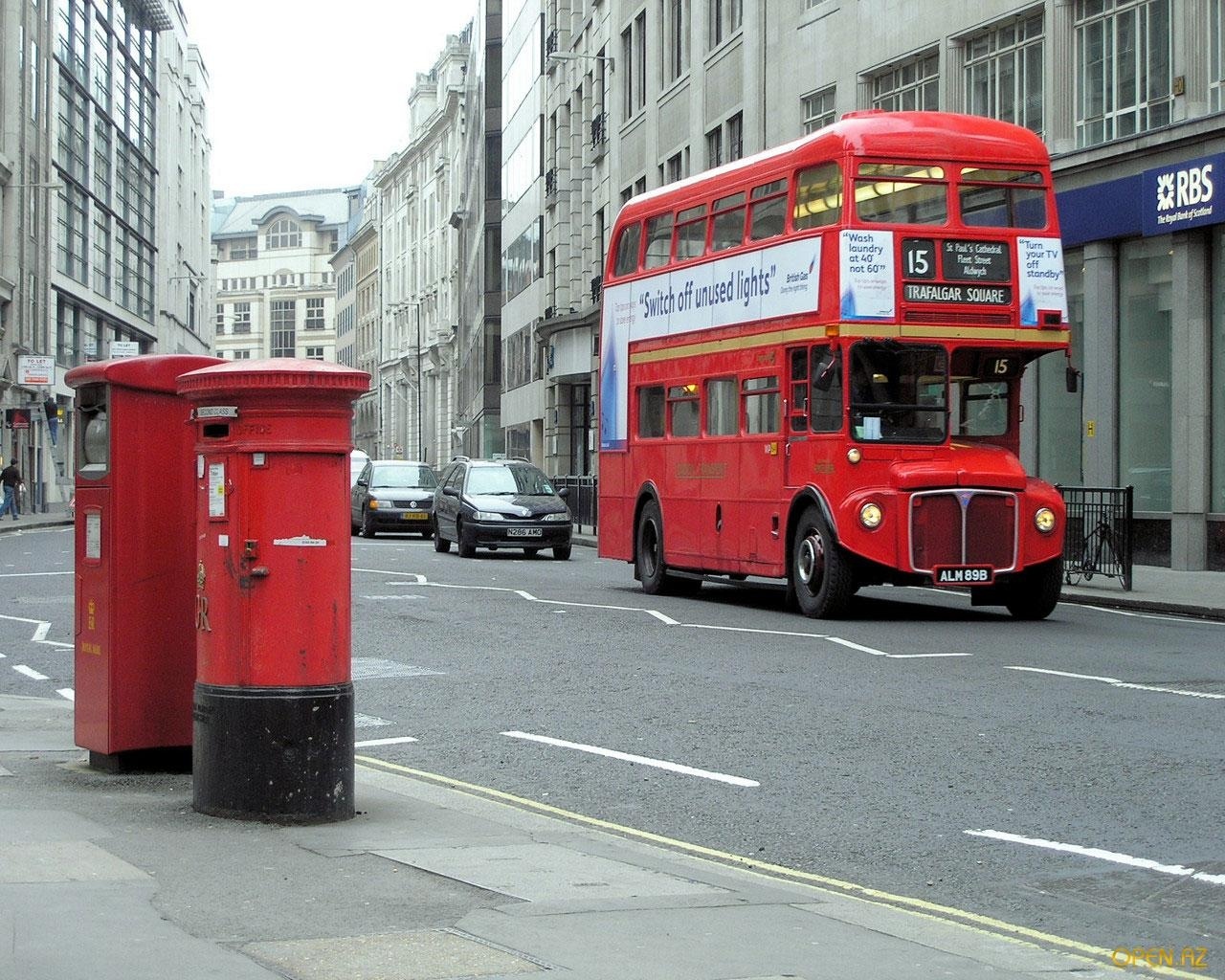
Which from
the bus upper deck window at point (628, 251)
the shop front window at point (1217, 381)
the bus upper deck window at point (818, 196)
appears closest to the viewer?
the bus upper deck window at point (818, 196)

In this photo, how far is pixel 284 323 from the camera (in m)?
179

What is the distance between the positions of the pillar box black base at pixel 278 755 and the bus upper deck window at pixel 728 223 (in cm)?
1257

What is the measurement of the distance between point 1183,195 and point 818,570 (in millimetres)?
9442

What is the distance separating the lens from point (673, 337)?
2077 centimetres

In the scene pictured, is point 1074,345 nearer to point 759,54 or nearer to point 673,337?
point 673,337

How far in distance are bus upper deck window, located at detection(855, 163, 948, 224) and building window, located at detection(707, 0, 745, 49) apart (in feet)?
73.6

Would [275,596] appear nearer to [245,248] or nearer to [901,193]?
[901,193]

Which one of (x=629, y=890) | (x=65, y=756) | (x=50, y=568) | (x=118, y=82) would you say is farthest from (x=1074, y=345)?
(x=118, y=82)

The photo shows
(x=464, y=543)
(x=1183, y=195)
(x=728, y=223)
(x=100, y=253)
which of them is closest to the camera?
(x=728, y=223)

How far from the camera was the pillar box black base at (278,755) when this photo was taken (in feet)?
23.5

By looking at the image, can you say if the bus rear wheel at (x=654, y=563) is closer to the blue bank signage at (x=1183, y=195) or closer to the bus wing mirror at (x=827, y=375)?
the bus wing mirror at (x=827, y=375)

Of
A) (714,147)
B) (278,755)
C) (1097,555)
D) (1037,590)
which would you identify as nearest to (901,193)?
(1037,590)

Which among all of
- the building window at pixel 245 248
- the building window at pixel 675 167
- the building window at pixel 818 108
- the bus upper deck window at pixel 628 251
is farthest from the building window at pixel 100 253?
the building window at pixel 245 248

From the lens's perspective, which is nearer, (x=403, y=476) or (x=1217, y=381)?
(x=1217, y=381)
